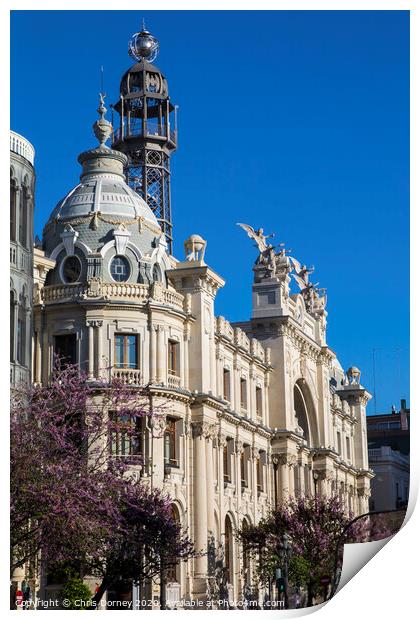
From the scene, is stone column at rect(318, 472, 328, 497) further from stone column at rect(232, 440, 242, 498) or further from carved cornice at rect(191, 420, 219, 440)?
carved cornice at rect(191, 420, 219, 440)

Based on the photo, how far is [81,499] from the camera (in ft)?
120

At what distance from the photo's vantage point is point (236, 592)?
62.6 metres

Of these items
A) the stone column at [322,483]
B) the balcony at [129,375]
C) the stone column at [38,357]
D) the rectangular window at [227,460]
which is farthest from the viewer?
the stone column at [322,483]

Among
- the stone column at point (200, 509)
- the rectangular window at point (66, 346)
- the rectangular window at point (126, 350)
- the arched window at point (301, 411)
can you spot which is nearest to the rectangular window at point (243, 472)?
the stone column at point (200, 509)

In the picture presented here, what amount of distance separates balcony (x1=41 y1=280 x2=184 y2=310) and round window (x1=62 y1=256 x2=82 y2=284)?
0.86 meters

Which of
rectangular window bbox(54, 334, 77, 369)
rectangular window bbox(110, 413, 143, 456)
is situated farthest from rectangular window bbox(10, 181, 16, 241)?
rectangular window bbox(54, 334, 77, 369)

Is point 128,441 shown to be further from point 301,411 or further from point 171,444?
point 301,411

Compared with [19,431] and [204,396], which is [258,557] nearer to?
[204,396]

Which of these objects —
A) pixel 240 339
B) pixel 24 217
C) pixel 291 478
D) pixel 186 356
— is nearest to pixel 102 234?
pixel 186 356

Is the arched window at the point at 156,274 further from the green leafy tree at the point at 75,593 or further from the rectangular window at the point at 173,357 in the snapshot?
the green leafy tree at the point at 75,593

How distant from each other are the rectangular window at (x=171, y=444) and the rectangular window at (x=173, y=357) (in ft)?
7.45

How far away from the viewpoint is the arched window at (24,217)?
38.2 m
